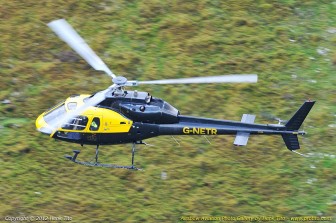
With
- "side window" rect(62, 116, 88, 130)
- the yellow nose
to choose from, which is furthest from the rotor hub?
the yellow nose

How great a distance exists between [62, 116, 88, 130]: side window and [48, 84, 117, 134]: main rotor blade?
10 centimetres

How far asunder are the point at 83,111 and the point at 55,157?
2.94 meters

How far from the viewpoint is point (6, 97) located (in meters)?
22.7

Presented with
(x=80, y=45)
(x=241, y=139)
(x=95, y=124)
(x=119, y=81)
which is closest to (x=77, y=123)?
(x=95, y=124)

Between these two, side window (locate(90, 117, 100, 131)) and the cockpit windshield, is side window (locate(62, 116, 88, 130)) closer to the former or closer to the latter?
side window (locate(90, 117, 100, 131))

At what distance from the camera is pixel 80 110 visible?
664 inches

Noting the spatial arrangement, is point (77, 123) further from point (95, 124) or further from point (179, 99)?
point (179, 99)

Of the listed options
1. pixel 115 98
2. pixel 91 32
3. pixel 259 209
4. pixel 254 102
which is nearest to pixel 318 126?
pixel 254 102

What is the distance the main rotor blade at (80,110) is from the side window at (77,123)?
0.10 meters

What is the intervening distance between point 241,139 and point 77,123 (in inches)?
168

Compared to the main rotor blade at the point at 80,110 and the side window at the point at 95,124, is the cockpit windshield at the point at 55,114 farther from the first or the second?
the side window at the point at 95,124

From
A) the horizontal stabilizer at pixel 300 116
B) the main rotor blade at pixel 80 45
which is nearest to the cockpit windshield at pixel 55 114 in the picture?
the main rotor blade at pixel 80 45

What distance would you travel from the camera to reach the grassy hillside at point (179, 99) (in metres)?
19.3

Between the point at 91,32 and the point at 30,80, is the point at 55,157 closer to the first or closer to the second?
the point at 30,80
